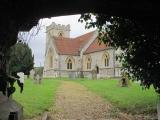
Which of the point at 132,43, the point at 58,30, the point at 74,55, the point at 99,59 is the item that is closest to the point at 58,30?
the point at 58,30

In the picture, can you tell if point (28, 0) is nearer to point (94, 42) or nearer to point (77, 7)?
point (77, 7)

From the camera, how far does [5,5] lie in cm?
427

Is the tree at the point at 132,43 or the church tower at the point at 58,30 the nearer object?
the tree at the point at 132,43

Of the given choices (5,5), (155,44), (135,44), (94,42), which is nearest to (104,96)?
(135,44)

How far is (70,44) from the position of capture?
225 ft

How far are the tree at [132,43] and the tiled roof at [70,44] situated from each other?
2130 inches

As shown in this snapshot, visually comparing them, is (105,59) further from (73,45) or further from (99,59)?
(73,45)

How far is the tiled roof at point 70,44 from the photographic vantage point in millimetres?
66756

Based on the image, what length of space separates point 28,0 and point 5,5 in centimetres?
36

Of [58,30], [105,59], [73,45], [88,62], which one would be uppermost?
[58,30]

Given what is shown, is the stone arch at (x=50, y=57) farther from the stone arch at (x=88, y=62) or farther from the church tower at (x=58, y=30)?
the church tower at (x=58, y=30)

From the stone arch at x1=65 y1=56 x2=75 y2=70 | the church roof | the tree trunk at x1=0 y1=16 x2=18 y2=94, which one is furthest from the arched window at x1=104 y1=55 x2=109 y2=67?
the tree trunk at x1=0 y1=16 x2=18 y2=94

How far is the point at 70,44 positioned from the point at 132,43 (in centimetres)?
5831

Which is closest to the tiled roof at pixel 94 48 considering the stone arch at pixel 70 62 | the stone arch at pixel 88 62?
the stone arch at pixel 88 62
